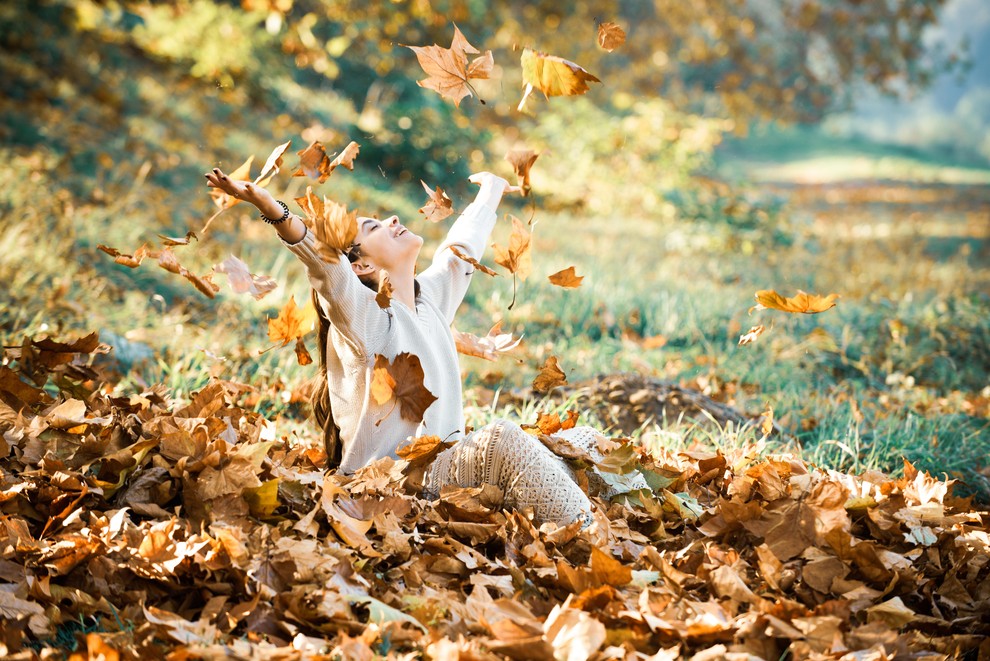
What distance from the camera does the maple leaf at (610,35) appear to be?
2.34 m

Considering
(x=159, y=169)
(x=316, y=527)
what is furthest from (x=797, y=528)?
(x=159, y=169)

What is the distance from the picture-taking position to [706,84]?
95.8 feet

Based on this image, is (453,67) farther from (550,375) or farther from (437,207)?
(550,375)

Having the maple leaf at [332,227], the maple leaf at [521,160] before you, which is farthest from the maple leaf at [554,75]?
the maple leaf at [332,227]

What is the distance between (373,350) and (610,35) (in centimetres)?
108

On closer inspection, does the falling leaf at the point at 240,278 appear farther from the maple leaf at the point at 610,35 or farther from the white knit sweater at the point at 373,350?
the maple leaf at the point at 610,35

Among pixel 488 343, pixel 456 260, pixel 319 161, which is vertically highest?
pixel 319 161

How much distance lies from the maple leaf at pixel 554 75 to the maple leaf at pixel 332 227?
547 millimetres

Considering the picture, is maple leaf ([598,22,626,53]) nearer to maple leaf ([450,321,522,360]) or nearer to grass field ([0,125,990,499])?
grass field ([0,125,990,499])

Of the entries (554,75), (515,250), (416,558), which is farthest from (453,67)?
(416,558)

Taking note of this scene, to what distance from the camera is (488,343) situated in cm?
293

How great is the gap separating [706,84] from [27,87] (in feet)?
77.8

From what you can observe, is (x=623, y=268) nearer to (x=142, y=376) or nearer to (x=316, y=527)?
(x=142, y=376)

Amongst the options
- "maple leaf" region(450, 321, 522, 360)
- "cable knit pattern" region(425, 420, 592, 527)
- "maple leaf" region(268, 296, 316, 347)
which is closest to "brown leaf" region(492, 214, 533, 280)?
"maple leaf" region(450, 321, 522, 360)
